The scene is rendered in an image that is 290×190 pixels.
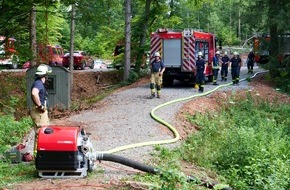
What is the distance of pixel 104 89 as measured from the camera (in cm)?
2569

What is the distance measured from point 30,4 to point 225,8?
77134 mm

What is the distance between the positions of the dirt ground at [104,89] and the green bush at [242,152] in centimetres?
62

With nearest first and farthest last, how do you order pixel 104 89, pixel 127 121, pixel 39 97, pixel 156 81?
1. pixel 39 97
2. pixel 127 121
3. pixel 156 81
4. pixel 104 89

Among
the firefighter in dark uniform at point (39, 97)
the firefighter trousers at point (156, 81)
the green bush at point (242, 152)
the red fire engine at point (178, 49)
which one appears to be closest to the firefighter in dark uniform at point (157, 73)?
the firefighter trousers at point (156, 81)

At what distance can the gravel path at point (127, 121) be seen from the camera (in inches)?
427

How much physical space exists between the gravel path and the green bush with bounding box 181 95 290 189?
936 millimetres

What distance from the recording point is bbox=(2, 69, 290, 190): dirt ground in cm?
763

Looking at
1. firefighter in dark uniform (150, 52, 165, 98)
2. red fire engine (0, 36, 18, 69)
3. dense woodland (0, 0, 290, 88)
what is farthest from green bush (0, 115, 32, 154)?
firefighter in dark uniform (150, 52, 165, 98)

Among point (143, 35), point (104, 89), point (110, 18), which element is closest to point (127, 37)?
point (143, 35)

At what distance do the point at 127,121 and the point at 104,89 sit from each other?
12304mm

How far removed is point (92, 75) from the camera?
1116 inches

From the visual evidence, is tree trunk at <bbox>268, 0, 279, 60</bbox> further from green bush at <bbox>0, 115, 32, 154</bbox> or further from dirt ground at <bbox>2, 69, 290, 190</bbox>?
green bush at <bbox>0, 115, 32, 154</bbox>

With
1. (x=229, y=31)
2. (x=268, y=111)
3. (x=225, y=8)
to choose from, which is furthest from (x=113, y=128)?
(x=225, y=8)

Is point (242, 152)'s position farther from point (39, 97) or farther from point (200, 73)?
point (200, 73)
